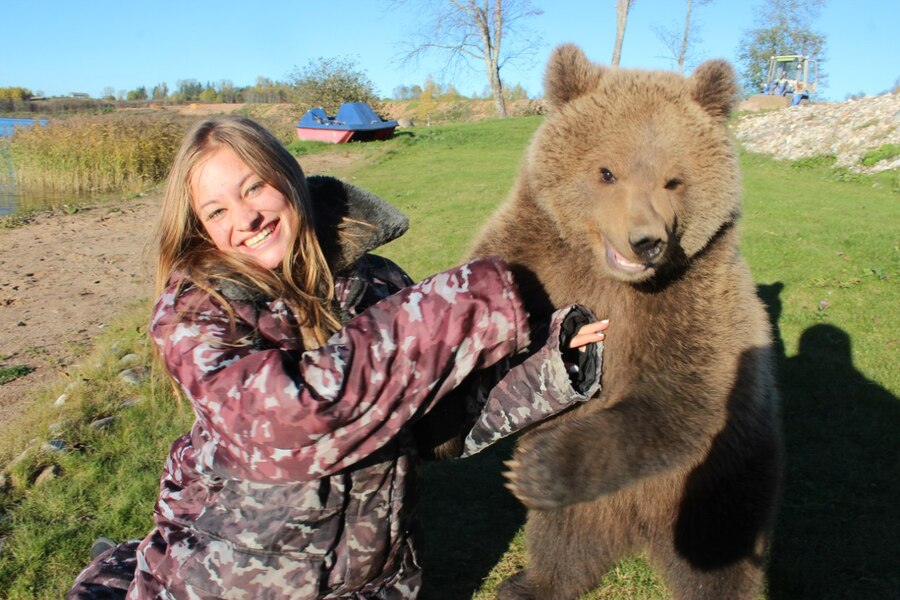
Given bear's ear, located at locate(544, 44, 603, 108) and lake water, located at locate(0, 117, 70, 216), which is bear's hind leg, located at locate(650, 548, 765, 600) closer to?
bear's ear, located at locate(544, 44, 603, 108)

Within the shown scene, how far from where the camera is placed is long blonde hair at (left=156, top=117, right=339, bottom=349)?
224 cm

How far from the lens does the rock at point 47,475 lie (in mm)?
3676

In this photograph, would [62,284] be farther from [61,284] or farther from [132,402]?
[132,402]

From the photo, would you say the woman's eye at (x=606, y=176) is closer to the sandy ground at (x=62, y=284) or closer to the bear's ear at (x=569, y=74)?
the bear's ear at (x=569, y=74)

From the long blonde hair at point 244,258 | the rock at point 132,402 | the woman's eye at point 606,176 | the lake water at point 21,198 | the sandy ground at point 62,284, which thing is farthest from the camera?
the lake water at point 21,198

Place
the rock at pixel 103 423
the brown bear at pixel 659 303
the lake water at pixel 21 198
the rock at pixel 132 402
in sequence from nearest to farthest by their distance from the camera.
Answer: the brown bear at pixel 659 303 < the rock at pixel 103 423 < the rock at pixel 132 402 < the lake water at pixel 21 198

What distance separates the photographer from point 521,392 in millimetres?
2410

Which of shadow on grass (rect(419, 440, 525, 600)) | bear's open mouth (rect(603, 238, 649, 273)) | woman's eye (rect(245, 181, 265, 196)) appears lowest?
shadow on grass (rect(419, 440, 525, 600))

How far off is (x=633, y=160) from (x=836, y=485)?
250 cm

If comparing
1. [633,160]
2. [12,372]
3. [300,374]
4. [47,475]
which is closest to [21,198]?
[12,372]

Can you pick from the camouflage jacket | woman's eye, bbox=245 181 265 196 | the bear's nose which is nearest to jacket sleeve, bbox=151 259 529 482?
the camouflage jacket

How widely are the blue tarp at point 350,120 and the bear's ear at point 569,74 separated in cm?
2037

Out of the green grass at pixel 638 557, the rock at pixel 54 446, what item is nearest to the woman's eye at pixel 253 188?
the green grass at pixel 638 557

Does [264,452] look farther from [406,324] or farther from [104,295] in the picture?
[104,295]
